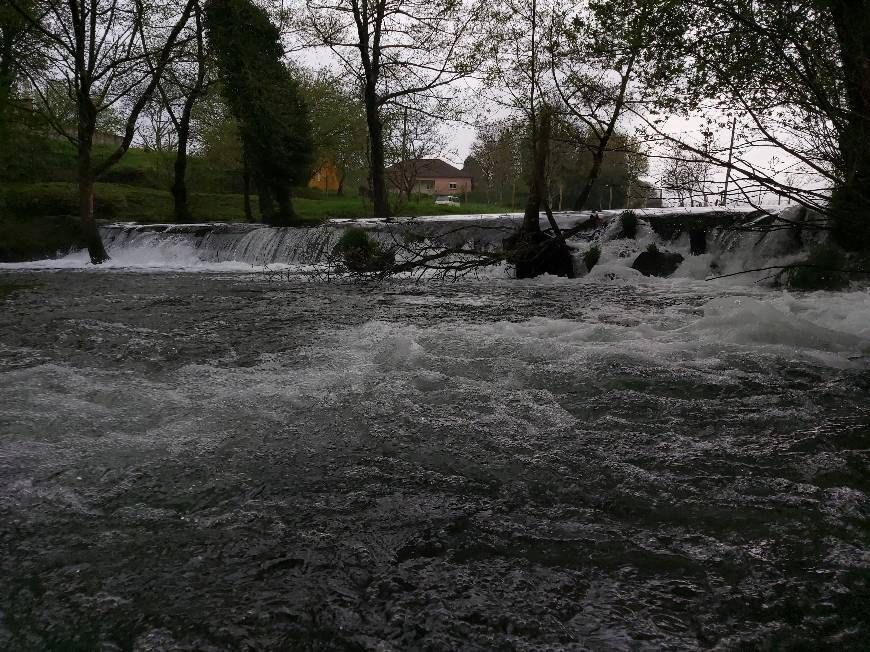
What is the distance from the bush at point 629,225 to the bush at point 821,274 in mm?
4080

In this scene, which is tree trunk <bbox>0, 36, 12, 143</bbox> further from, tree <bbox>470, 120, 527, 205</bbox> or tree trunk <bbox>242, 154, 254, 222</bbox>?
tree <bbox>470, 120, 527, 205</bbox>

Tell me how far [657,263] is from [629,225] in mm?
1485

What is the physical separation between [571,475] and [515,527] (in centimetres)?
57

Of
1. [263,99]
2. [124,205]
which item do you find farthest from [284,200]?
[124,205]

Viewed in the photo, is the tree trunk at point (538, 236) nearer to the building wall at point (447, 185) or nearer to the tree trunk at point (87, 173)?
the tree trunk at point (87, 173)

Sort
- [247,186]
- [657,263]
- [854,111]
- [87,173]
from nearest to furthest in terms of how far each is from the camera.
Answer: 1. [854,111]
2. [657,263]
3. [87,173]
4. [247,186]

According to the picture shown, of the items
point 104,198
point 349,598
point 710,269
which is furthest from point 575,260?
point 104,198

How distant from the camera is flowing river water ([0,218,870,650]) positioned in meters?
1.77

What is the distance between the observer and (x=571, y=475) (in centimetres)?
276

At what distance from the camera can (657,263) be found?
41.8 ft

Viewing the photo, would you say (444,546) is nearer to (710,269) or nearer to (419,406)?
(419,406)

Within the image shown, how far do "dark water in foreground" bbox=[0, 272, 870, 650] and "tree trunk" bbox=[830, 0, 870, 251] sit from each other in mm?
1190

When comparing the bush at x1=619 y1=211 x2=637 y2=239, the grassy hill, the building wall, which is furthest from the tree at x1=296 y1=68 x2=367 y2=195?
the building wall

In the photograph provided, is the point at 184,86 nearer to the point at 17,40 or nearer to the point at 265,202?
the point at 17,40
